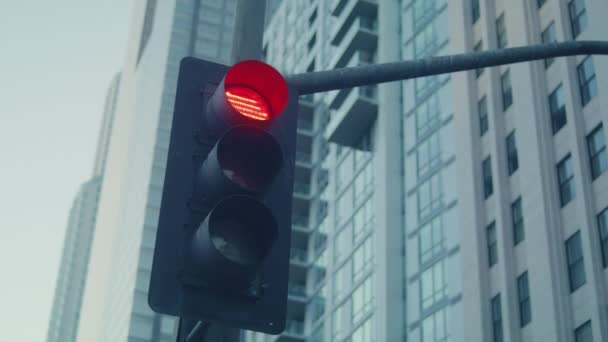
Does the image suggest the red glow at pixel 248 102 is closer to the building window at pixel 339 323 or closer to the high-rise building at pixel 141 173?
the building window at pixel 339 323

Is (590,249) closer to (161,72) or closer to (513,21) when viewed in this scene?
(513,21)

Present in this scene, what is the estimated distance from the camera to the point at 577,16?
37.8m

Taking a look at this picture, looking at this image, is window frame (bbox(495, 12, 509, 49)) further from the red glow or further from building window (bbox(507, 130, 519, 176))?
the red glow

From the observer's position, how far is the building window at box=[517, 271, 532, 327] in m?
35.6

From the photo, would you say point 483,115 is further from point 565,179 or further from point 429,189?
point 565,179

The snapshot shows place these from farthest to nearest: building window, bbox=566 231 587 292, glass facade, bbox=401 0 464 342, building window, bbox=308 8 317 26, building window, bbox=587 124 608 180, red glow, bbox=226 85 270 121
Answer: building window, bbox=308 8 317 26 < glass facade, bbox=401 0 464 342 < building window, bbox=587 124 608 180 < building window, bbox=566 231 587 292 < red glow, bbox=226 85 270 121

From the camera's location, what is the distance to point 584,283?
3281cm

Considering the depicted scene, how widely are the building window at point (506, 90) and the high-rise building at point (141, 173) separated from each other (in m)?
46.6

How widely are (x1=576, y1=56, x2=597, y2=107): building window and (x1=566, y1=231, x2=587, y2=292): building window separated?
5.15 meters

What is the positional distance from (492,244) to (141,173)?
65.7 m

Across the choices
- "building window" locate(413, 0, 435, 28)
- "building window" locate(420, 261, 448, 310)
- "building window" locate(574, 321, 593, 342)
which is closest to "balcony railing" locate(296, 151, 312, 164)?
"building window" locate(413, 0, 435, 28)

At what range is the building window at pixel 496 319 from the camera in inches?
1470

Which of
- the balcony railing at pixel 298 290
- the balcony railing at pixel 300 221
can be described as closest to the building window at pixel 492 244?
the balcony railing at pixel 298 290

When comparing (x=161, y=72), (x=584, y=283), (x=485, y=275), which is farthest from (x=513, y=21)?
(x=161, y=72)
